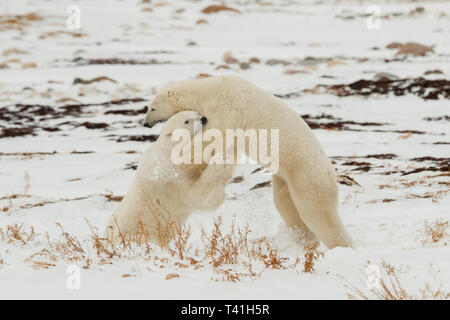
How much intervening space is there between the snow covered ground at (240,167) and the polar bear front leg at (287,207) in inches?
4.1

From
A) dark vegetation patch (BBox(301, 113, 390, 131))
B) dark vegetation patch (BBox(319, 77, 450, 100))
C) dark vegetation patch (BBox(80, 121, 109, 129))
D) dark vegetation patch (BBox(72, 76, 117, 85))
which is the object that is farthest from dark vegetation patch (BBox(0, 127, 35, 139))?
dark vegetation patch (BBox(319, 77, 450, 100))

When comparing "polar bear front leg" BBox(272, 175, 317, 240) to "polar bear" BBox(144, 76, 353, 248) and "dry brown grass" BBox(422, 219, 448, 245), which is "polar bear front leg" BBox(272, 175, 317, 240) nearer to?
"polar bear" BBox(144, 76, 353, 248)

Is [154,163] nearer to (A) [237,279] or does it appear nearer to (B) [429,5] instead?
(A) [237,279]

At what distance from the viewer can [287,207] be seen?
5410 millimetres

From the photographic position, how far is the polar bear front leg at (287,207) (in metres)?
5.36

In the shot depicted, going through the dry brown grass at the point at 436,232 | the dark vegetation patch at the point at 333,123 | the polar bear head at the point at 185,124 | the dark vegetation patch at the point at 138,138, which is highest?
the polar bear head at the point at 185,124

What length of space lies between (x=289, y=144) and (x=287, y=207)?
0.80 meters

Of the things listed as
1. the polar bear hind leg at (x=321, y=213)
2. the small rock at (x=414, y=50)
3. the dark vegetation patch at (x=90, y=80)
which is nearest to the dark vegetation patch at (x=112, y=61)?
the dark vegetation patch at (x=90, y=80)

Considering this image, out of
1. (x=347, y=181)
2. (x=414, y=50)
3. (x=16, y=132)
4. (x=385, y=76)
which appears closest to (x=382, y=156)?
(x=347, y=181)

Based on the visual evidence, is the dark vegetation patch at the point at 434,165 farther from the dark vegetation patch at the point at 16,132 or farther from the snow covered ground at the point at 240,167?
the dark vegetation patch at the point at 16,132

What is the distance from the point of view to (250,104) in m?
5.04

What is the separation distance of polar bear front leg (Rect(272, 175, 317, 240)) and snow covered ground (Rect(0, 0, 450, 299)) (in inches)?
4.1

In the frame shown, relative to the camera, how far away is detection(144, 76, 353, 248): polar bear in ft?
15.9
